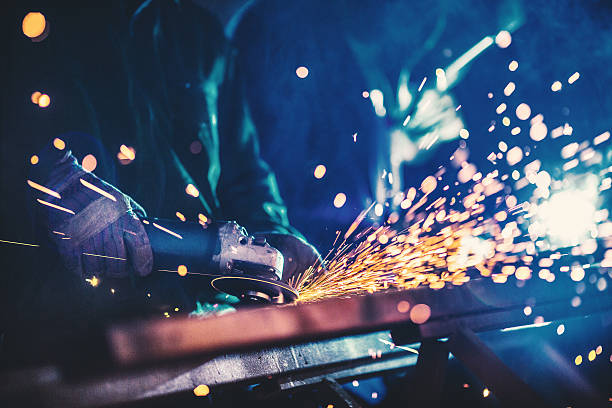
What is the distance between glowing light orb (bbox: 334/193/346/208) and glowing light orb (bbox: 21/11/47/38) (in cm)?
180

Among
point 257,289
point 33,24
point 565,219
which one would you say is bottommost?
point 257,289

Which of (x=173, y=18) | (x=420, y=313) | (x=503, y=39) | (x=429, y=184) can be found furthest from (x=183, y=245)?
(x=503, y=39)

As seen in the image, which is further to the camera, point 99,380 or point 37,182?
point 37,182

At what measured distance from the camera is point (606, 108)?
3.05 metres

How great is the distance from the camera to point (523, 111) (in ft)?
9.15

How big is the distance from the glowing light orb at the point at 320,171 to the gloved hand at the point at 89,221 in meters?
1.38

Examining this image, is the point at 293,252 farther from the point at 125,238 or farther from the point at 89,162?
the point at 89,162

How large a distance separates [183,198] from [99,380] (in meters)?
0.99

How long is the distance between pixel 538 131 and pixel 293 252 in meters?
2.72

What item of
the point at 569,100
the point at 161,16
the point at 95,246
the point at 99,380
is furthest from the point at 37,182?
the point at 569,100

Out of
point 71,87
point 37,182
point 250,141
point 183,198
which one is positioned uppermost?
point 250,141

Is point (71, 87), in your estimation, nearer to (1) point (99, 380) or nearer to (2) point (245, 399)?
(1) point (99, 380)

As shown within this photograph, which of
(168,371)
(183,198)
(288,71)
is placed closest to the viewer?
(168,371)

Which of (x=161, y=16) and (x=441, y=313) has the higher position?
(x=161, y=16)
